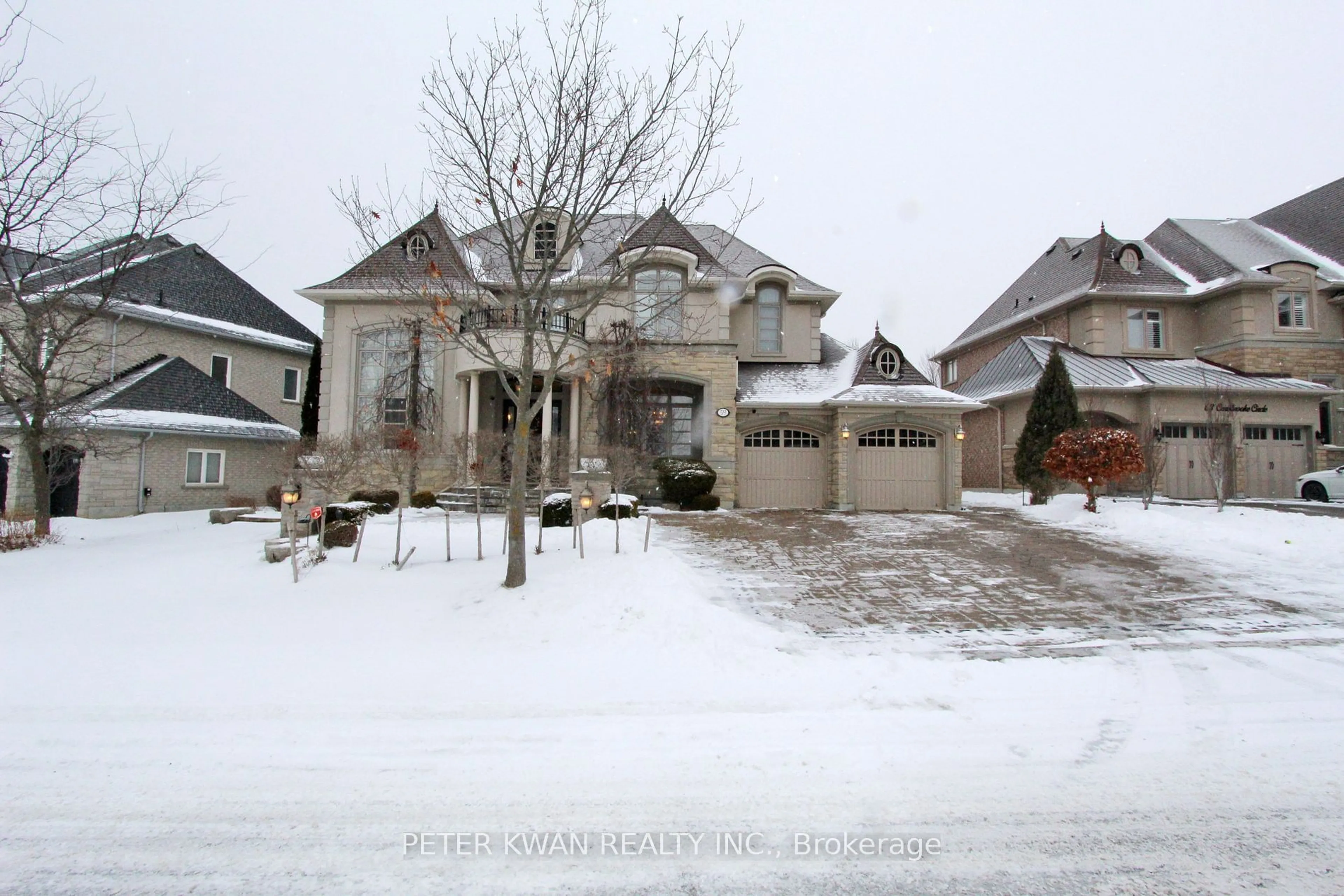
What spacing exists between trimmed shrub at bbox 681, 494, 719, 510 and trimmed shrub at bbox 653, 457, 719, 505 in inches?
2.3

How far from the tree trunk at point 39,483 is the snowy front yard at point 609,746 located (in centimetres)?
474

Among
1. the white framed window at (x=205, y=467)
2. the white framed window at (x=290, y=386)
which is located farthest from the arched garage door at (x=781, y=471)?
the white framed window at (x=290, y=386)

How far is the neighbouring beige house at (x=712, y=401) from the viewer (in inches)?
640

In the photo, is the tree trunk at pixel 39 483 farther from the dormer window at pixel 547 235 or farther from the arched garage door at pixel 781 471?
the arched garage door at pixel 781 471


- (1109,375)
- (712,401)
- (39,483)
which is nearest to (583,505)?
(712,401)

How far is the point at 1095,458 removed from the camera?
13.1 meters

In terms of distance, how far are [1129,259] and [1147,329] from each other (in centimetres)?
260

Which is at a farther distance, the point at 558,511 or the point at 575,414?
the point at 575,414

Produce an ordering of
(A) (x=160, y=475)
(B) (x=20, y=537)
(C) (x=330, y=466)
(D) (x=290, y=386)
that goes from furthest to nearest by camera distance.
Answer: (D) (x=290, y=386)
(A) (x=160, y=475)
(C) (x=330, y=466)
(B) (x=20, y=537)

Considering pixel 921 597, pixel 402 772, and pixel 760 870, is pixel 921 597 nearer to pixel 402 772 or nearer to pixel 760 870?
pixel 760 870

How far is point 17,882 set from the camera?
2.50 metres

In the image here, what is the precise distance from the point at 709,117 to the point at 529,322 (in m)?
2.91

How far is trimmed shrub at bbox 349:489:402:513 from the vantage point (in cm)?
1255
